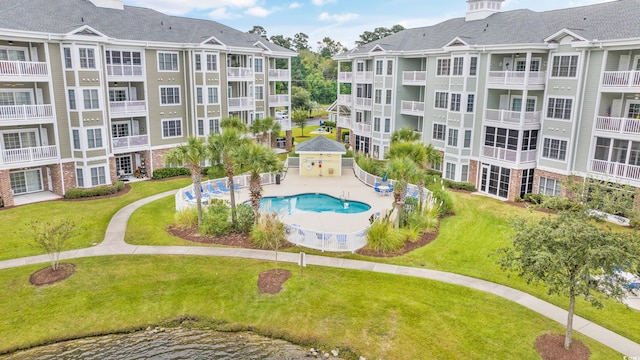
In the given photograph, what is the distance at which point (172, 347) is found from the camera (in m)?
15.2

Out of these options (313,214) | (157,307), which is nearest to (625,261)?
(157,307)

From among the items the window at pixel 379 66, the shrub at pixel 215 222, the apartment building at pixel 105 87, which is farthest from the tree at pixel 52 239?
the window at pixel 379 66

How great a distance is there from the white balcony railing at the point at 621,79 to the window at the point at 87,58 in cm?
3379

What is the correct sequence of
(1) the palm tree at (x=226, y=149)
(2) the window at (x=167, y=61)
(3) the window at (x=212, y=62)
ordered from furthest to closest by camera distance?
1. (3) the window at (x=212, y=62)
2. (2) the window at (x=167, y=61)
3. (1) the palm tree at (x=226, y=149)

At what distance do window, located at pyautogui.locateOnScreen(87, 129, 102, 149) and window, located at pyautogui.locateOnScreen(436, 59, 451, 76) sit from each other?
90.9 feet

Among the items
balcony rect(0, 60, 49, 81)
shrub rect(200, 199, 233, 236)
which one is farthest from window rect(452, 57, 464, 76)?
balcony rect(0, 60, 49, 81)

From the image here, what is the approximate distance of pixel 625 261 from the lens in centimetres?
1234

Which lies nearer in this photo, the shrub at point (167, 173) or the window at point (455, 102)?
the window at point (455, 102)

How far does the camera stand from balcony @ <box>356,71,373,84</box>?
146 ft

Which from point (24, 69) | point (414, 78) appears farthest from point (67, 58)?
point (414, 78)

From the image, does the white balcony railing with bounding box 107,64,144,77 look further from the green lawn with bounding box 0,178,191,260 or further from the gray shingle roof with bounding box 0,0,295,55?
the green lawn with bounding box 0,178,191,260

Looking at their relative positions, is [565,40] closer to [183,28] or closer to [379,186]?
[379,186]

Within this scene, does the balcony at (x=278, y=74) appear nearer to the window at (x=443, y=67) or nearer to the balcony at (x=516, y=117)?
the window at (x=443, y=67)

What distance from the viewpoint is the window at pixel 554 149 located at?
1149 inches
